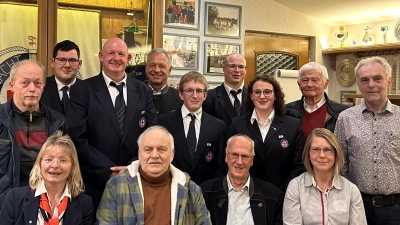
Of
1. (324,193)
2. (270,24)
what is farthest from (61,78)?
(270,24)

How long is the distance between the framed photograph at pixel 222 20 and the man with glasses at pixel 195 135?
2226mm

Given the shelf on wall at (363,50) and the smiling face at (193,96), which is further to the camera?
the shelf on wall at (363,50)

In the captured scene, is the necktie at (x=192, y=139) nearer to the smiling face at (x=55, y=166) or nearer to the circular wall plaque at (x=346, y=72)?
the smiling face at (x=55, y=166)

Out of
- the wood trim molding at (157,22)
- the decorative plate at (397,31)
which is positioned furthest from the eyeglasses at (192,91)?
the decorative plate at (397,31)

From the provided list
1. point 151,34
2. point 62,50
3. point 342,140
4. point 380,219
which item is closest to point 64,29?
point 62,50

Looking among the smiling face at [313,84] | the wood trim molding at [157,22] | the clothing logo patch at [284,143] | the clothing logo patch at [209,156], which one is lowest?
the clothing logo patch at [209,156]

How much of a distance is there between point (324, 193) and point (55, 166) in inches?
57.5

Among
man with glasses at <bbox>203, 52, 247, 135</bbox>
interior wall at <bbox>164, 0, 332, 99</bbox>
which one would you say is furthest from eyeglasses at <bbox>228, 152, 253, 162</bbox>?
interior wall at <bbox>164, 0, 332, 99</bbox>

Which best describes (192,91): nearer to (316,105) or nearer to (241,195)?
(241,195)

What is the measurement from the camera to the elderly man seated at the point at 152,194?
2.21 meters

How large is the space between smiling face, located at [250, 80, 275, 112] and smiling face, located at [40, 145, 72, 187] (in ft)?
3.91

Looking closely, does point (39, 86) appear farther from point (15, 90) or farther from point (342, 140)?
point (342, 140)

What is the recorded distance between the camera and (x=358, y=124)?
2578mm

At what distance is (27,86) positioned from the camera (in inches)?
90.3
